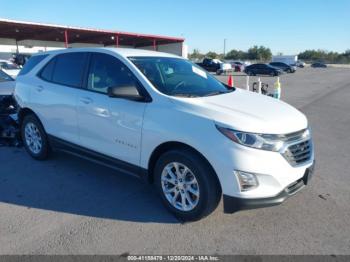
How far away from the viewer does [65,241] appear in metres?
3.14

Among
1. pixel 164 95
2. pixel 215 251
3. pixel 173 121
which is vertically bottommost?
pixel 215 251

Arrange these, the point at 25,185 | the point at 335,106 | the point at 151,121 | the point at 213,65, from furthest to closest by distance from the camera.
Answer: the point at 213,65 < the point at 335,106 < the point at 25,185 < the point at 151,121

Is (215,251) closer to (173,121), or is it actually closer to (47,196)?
(173,121)

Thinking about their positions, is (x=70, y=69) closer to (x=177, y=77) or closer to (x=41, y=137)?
(x=41, y=137)

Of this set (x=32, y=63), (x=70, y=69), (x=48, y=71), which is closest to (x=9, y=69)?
(x=32, y=63)

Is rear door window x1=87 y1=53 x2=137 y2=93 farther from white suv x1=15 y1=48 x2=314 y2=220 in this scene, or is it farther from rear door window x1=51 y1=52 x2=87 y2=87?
rear door window x1=51 y1=52 x2=87 y2=87

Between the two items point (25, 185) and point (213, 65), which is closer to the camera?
point (25, 185)

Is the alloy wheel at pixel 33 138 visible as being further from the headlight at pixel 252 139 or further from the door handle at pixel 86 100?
the headlight at pixel 252 139

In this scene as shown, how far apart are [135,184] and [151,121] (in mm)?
1340

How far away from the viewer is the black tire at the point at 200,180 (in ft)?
10.6

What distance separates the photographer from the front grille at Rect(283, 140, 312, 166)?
3.20m

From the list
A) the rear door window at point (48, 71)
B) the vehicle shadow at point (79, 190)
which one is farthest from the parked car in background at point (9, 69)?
the vehicle shadow at point (79, 190)

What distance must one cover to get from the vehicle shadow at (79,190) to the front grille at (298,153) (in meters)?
1.42

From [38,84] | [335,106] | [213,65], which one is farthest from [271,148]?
[213,65]
